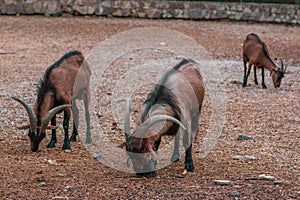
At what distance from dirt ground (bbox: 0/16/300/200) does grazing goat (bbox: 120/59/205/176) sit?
24 cm

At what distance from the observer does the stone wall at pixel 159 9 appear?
22594 mm

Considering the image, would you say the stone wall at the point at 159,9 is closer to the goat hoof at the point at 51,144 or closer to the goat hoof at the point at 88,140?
the goat hoof at the point at 88,140

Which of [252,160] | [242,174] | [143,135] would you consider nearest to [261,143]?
[252,160]

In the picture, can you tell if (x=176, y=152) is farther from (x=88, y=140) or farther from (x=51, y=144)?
(x=51, y=144)

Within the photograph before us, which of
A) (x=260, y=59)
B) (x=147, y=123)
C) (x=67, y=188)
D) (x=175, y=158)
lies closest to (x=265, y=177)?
(x=175, y=158)

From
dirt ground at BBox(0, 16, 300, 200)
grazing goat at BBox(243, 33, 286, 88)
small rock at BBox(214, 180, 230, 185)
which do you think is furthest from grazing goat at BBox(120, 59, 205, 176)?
grazing goat at BBox(243, 33, 286, 88)

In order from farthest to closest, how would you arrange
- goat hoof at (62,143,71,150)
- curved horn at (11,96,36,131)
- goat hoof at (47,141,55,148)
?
goat hoof at (47,141,55,148) → goat hoof at (62,143,71,150) → curved horn at (11,96,36,131)

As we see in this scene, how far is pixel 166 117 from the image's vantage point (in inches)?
280

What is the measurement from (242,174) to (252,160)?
2.36 ft

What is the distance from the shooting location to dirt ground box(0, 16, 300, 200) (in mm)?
6844

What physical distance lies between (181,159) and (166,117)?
130cm

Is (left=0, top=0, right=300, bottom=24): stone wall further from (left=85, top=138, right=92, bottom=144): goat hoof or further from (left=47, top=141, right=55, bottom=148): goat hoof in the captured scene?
(left=47, top=141, right=55, bottom=148): goat hoof

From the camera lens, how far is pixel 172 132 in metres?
7.59

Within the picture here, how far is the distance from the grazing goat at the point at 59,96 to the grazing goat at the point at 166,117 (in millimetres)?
1405
